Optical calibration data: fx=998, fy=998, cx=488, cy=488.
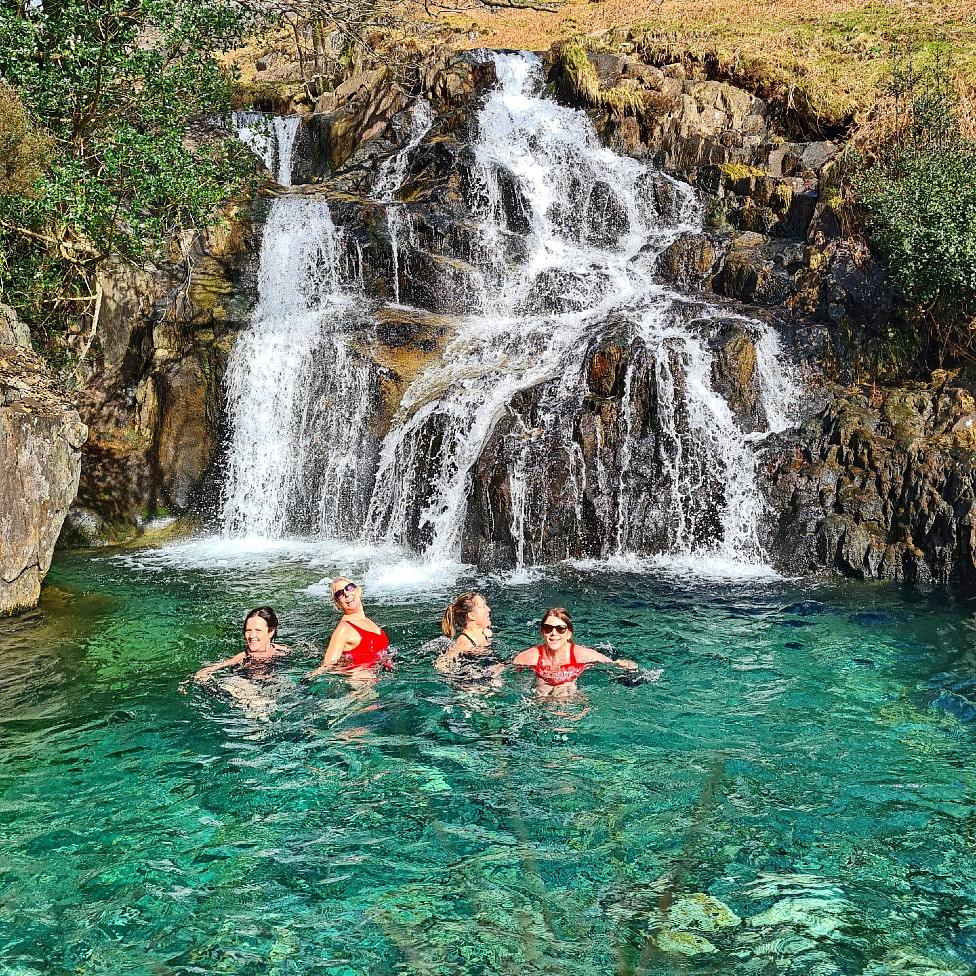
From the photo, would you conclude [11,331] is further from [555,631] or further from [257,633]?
[555,631]

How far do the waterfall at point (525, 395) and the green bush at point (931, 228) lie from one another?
8.22ft

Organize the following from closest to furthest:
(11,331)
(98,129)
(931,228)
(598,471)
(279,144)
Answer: (11,331)
(598,471)
(98,129)
(931,228)
(279,144)

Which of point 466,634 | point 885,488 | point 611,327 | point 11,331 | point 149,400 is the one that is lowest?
point 466,634

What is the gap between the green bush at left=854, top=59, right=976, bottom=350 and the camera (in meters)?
15.7

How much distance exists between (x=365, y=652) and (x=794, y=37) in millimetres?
24436

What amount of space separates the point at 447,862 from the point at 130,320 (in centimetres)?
1572

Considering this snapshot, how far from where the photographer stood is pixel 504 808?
24.4ft

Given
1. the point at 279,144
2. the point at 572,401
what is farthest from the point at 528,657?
the point at 279,144

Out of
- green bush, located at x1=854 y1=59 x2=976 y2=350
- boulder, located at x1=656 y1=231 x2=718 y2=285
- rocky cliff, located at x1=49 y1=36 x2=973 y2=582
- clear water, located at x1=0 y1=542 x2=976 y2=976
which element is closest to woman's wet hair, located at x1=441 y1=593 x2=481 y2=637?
clear water, located at x1=0 y1=542 x2=976 y2=976

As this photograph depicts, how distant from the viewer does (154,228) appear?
15.1m

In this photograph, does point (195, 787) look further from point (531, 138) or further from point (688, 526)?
point (531, 138)

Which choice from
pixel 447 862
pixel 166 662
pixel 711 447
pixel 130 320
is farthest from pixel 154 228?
pixel 447 862

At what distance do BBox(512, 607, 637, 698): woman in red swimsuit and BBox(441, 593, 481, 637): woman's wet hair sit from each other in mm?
637

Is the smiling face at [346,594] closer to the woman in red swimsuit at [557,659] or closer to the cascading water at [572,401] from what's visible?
the woman in red swimsuit at [557,659]
